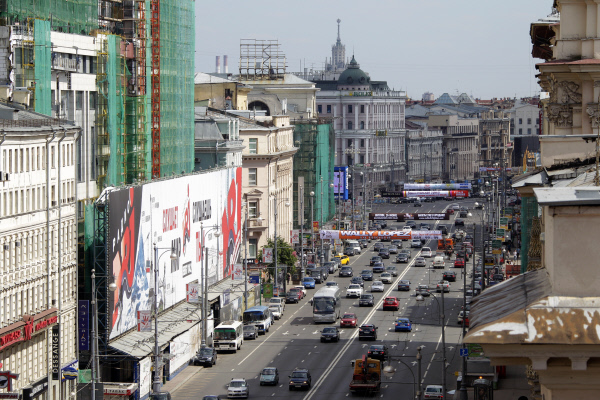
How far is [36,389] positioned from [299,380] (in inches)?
534

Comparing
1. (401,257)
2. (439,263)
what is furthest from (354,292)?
(401,257)

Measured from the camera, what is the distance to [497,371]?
6216cm

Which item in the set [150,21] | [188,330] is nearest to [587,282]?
[188,330]

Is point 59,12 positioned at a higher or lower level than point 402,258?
higher

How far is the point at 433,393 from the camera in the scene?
5844 cm

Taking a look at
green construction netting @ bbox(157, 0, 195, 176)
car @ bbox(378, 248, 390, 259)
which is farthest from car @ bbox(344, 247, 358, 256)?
green construction netting @ bbox(157, 0, 195, 176)

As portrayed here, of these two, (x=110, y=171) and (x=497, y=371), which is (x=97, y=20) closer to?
(x=110, y=171)

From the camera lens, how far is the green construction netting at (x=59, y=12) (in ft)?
211

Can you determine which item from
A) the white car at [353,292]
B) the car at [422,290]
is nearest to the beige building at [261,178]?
the white car at [353,292]

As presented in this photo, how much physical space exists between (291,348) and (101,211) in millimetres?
18506

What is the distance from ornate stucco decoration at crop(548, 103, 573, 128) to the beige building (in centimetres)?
7854

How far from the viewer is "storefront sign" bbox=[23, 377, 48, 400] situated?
175 feet

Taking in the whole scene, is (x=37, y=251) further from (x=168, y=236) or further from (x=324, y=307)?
(x=324, y=307)

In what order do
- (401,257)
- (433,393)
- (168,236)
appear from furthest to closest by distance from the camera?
(401,257) < (168,236) < (433,393)
